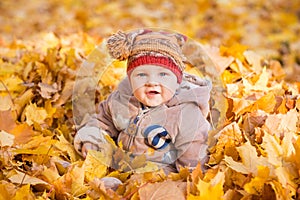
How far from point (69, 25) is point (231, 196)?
12.1ft

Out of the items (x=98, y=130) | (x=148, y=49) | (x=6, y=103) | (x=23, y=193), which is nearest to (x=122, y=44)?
(x=148, y=49)

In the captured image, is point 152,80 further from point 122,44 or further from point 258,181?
point 258,181

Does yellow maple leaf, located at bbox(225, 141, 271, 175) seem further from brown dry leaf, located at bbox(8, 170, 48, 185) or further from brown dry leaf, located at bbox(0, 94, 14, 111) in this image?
brown dry leaf, located at bbox(0, 94, 14, 111)

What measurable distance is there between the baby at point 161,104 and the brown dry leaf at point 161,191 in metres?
0.24

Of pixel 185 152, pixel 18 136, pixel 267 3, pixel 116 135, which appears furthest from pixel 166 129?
pixel 267 3

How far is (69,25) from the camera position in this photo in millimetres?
5023

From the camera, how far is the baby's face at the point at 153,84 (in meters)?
1.81

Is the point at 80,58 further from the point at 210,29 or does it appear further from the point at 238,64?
the point at 210,29

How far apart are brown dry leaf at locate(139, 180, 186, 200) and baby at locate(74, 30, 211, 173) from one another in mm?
239

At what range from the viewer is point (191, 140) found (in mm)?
1840

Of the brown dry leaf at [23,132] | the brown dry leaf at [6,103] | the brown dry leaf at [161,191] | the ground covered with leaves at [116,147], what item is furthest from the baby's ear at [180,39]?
the brown dry leaf at [6,103]

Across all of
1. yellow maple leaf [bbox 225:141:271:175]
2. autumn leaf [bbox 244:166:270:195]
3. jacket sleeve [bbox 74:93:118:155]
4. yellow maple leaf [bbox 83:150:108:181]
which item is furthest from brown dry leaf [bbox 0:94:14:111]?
autumn leaf [bbox 244:166:270:195]

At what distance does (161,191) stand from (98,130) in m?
0.50

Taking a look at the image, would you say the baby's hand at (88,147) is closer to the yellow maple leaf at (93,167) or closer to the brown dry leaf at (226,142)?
the yellow maple leaf at (93,167)
